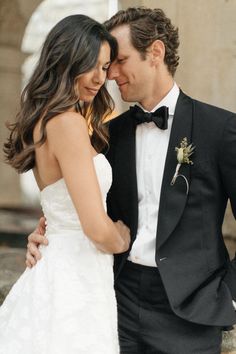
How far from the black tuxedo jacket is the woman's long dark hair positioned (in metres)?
0.55

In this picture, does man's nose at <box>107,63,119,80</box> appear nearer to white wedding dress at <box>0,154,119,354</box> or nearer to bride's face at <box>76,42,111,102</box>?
bride's face at <box>76,42,111,102</box>

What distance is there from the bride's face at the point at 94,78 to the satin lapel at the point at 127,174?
373 millimetres

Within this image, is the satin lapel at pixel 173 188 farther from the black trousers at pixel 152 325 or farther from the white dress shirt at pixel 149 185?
the black trousers at pixel 152 325

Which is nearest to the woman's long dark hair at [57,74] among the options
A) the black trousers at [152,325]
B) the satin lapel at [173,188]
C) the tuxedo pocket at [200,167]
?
the satin lapel at [173,188]

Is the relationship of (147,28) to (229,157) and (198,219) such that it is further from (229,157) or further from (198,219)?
(198,219)

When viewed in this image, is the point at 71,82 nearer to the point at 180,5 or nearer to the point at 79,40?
the point at 79,40

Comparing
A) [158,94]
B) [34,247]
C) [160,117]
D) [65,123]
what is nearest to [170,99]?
[158,94]

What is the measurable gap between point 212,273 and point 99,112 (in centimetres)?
97

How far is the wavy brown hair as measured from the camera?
3127mm

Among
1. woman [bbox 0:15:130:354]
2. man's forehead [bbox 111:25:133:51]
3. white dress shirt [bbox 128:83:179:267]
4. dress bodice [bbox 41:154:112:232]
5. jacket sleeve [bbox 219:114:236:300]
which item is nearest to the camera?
woman [bbox 0:15:130:354]

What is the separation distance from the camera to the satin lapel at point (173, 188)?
292cm

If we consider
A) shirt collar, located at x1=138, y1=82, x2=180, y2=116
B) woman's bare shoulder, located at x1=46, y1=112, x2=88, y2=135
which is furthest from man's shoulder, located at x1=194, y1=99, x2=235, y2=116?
woman's bare shoulder, located at x1=46, y1=112, x2=88, y2=135

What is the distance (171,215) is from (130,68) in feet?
2.47

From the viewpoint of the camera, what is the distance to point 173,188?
9.68 ft
